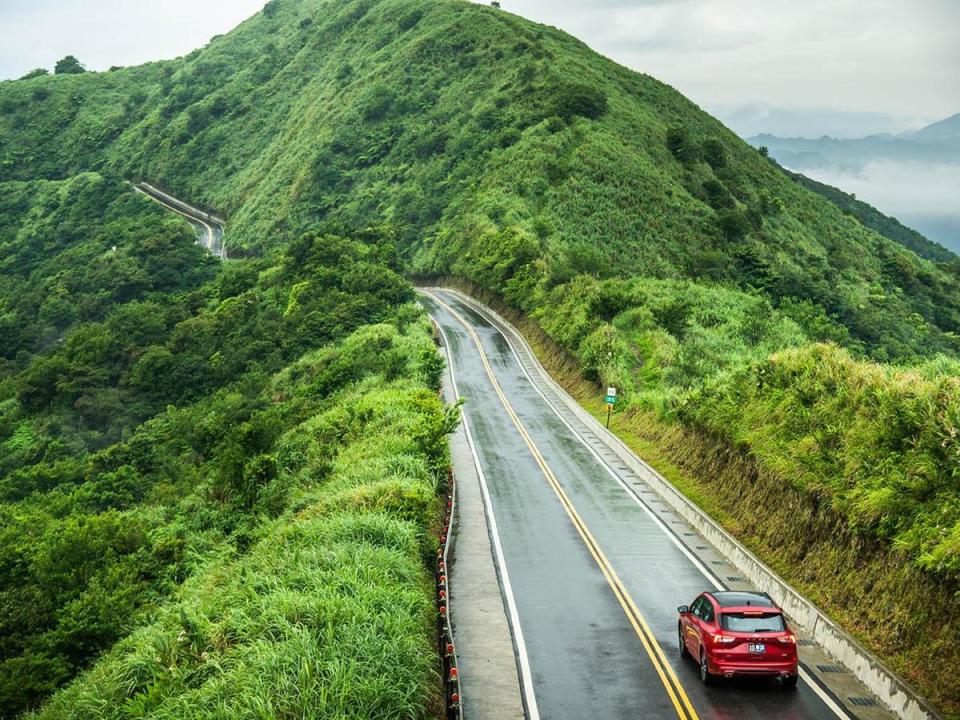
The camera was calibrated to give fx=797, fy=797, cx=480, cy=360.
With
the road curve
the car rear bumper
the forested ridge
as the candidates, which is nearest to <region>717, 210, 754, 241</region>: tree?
the forested ridge

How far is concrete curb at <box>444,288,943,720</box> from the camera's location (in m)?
13.6

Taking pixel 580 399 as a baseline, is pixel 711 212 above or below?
above

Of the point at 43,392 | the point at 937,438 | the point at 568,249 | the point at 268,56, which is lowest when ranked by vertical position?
the point at 43,392

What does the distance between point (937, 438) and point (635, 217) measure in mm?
66119

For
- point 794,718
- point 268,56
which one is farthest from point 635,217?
point 268,56

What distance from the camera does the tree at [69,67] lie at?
18082 cm

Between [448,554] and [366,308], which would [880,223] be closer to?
[366,308]

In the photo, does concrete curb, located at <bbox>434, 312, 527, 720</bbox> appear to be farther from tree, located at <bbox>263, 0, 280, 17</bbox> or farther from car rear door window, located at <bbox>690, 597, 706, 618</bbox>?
tree, located at <bbox>263, 0, 280, 17</bbox>

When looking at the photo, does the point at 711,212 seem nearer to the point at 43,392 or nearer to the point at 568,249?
the point at 568,249

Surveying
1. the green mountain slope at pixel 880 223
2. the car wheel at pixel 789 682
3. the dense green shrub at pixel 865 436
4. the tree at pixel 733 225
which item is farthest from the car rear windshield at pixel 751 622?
→ the green mountain slope at pixel 880 223

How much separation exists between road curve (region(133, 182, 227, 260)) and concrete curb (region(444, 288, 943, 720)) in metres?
85.3

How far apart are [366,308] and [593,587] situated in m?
38.0

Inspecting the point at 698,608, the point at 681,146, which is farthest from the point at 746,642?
the point at 681,146

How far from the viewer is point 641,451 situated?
33156 millimetres
